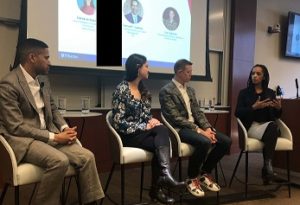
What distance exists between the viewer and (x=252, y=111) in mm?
3201

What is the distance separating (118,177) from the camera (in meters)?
3.59

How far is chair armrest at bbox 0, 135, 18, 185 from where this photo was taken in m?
1.87

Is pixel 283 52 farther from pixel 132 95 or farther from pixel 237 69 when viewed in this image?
pixel 132 95

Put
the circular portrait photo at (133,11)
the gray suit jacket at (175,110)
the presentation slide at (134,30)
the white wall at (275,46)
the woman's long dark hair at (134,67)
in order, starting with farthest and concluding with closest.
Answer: the white wall at (275,46) → the circular portrait photo at (133,11) → the presentation slide at (134,30) → the gray suit jacket at (175,110) → the woman's long dark hair at (134,67)

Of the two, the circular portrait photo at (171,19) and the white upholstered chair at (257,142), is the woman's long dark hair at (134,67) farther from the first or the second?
the circular portrait photo at (171,19)

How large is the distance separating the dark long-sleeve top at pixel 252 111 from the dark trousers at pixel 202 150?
0.42 meters

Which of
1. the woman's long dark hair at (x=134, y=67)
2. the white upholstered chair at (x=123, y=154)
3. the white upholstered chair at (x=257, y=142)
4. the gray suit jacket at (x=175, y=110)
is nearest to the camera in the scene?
the white upholstered chair at (x=123, y=154)

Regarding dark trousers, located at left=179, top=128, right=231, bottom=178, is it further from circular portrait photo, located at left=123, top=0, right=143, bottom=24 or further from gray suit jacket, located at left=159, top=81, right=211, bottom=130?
circular portrait photo, located at left=123, top=0, right=143, bottom=24

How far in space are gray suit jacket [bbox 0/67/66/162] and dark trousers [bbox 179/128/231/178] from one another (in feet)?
3.91

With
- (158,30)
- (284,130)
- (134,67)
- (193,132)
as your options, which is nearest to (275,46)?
(158,30)

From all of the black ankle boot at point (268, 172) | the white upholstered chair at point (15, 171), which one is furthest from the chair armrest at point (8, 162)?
the black ankle boot at point (268, 172)

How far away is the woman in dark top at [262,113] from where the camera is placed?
3064mm

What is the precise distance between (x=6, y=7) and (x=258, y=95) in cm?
248

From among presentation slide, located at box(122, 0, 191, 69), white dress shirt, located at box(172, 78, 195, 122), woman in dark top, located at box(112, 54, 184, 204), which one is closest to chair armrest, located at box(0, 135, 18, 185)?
woman in dark top, located at box(112, 54, 184, 204)
